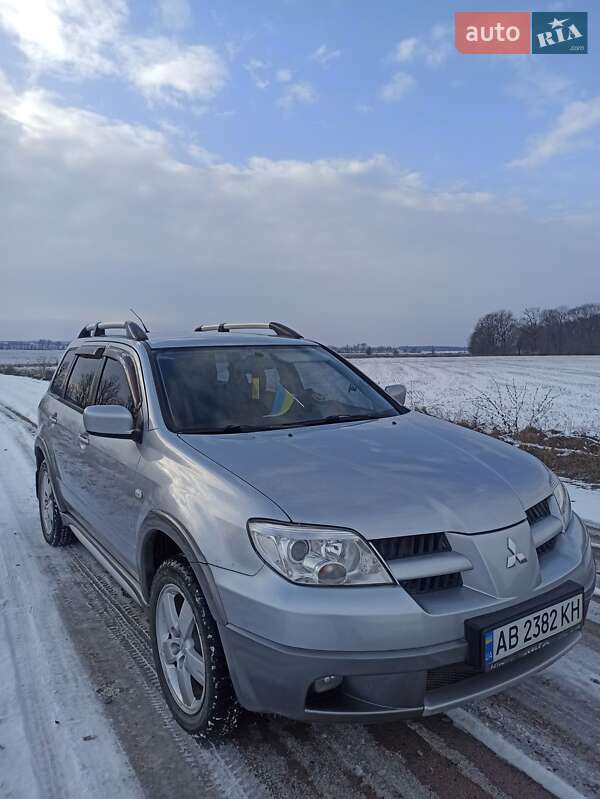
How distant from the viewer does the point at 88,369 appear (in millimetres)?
4254

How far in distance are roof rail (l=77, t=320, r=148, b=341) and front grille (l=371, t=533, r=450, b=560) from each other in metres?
2.26

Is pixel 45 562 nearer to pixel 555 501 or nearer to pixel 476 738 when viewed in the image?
pixel 476 738

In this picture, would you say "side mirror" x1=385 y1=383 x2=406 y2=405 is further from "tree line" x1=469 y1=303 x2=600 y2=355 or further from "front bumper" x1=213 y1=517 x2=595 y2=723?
"tree line" x1=469 y1=303 x2=600 y2=355

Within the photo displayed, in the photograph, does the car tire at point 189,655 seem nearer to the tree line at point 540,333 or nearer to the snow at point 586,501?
the snow at point 586,501

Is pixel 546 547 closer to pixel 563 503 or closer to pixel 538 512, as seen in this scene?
pixel 538 512

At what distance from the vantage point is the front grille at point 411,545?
204 cm

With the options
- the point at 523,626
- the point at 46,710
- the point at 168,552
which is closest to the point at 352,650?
the point at 523,626

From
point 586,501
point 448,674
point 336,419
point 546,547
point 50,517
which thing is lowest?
point 586,501

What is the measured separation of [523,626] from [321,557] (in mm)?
789

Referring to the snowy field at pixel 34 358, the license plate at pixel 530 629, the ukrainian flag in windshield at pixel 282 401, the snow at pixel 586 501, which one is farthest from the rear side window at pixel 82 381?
the snowy field at pixel 34 358

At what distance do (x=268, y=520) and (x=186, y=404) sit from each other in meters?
1.17

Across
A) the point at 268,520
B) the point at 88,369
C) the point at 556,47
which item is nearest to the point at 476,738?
the point at 268,520

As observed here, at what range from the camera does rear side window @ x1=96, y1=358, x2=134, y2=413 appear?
3.37 m

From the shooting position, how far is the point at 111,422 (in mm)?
2916
